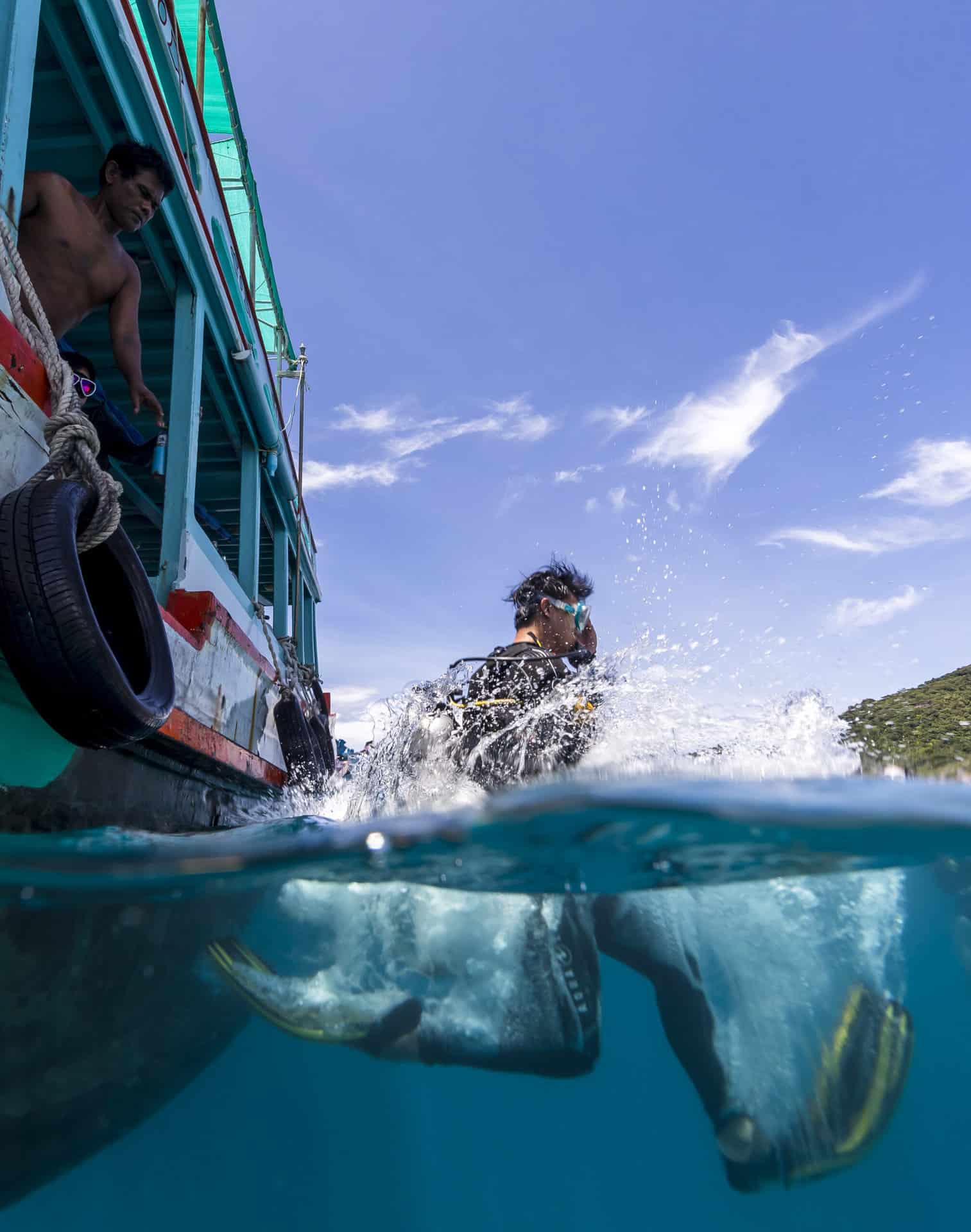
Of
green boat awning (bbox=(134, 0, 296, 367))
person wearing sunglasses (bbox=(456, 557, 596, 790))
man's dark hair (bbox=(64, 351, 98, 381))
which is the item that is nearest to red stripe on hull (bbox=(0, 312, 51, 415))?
man's dark hair (bbox=(64, 351, 98, 381))

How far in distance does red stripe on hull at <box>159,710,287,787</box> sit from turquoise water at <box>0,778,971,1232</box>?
0.49 metres

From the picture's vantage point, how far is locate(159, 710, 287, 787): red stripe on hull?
10.9ft

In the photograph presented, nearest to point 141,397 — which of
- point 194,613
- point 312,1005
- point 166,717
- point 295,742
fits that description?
point 194,613

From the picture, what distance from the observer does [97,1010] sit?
3.46 meters

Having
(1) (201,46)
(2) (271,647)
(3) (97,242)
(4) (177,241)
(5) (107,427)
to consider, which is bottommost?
(2) (271,647)

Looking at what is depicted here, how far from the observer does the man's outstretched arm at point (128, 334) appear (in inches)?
152

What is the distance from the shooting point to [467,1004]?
388 centimetres

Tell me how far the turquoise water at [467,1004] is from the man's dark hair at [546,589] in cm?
175

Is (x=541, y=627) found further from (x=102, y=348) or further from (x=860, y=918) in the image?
(x=102, y=348)

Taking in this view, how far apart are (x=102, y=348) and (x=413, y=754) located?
5.10m

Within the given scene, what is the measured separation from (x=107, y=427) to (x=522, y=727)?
3.39m

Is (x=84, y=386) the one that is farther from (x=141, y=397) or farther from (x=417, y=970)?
(x=417, y=970)

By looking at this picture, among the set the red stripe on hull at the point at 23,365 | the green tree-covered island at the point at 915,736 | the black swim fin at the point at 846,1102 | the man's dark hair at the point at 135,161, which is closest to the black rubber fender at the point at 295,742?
the red stripe on hull at the point at 23,365

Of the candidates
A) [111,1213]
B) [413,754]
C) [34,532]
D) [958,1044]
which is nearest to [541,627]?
[413,754]
